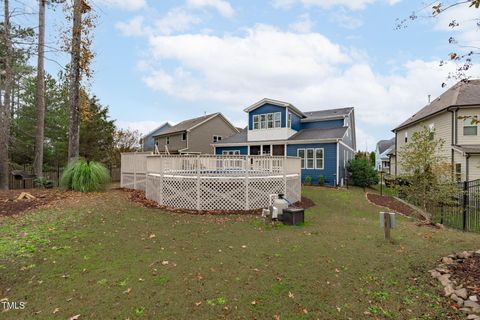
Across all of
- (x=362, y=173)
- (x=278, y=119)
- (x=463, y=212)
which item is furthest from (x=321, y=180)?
(x=463, y=212)

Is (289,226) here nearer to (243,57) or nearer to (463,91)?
(243,57)

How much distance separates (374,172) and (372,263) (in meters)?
17.0

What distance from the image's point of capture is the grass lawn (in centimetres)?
315

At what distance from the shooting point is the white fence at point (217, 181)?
871 centimetres

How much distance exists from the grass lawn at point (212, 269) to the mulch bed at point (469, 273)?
34 centimetres

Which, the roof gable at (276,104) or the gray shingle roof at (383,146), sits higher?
the roof gable at (276,104)

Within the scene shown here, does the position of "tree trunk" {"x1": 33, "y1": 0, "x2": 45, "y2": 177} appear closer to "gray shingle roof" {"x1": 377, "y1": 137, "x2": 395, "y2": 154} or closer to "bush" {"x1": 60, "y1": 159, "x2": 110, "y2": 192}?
"bush" {"x1": 60, "y1": 159, "x2": 110, "y2": 192}

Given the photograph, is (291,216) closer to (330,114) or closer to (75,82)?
(75,82)

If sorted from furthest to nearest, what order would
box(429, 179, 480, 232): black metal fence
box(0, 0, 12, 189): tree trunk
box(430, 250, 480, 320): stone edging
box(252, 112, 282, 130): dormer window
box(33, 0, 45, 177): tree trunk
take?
box(252, 112, 282, 130): dormer window, box(33, 0, 45, 177): tree trunk, box(0, 0, 12, 189): tree trunk, box(429, 179, 480, 232): black metal fence, box(430, 250, 480, 320): stone edging

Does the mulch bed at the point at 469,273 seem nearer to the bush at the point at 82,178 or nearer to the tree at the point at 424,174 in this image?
the tree at the point at 424,174

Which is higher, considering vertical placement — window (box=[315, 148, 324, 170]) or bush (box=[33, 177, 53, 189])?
window (box=[315, 148, 324, 170])

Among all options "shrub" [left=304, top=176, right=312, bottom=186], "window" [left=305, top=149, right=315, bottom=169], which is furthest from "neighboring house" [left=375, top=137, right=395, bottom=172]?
"shrub" [left=304, top=176, right=312, bottom=186]

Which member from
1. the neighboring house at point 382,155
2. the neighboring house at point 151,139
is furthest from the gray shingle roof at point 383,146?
the neighboring house at point 151,139

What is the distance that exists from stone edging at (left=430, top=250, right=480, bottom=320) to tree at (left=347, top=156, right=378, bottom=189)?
15.2 m
